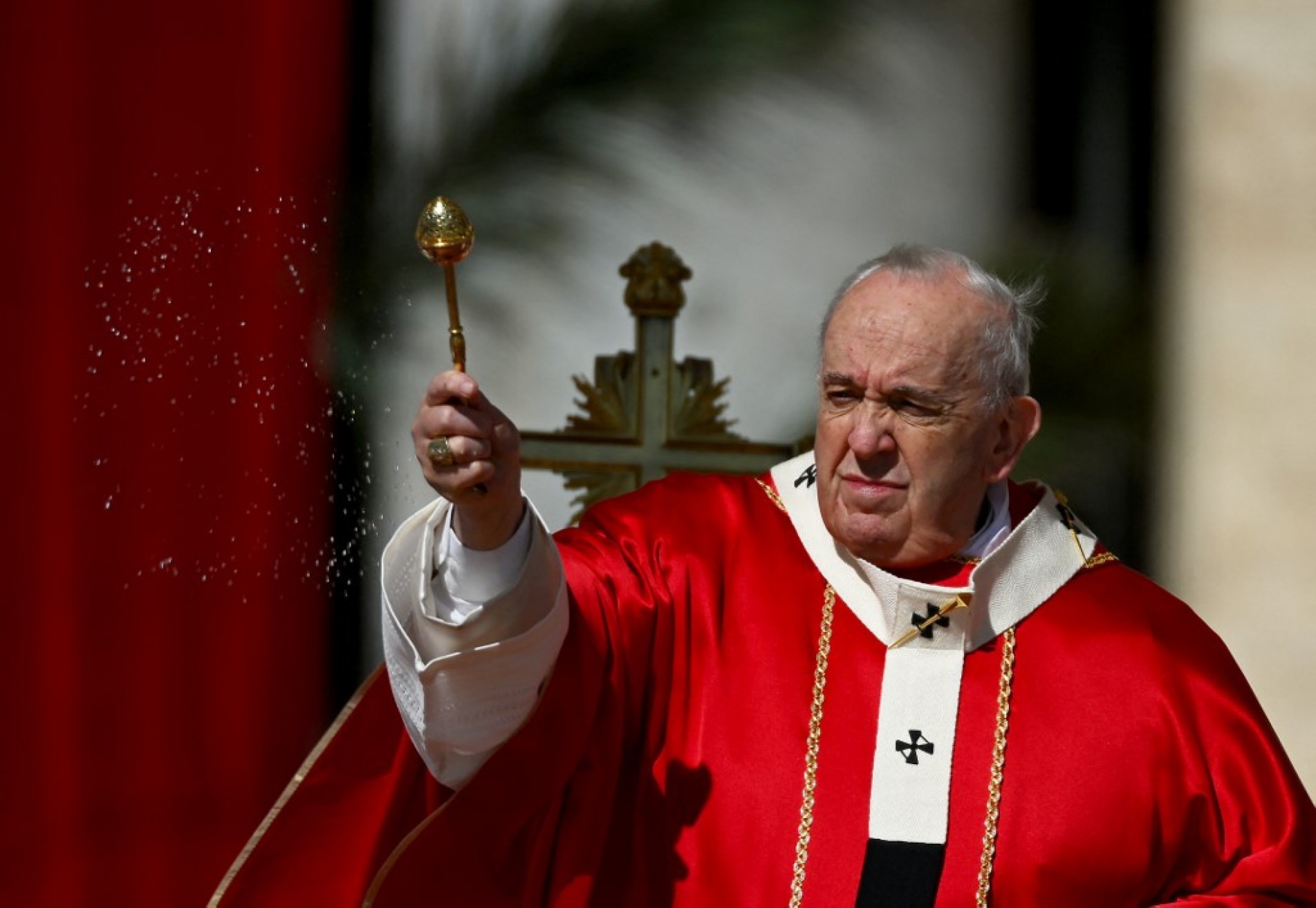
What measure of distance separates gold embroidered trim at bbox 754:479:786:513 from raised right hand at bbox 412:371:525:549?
2.55 ft

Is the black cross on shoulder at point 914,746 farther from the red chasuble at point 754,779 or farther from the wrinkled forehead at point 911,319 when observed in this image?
the wrinkled forehead at point 911,319

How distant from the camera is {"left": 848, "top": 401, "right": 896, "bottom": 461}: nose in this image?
3486 millimetres

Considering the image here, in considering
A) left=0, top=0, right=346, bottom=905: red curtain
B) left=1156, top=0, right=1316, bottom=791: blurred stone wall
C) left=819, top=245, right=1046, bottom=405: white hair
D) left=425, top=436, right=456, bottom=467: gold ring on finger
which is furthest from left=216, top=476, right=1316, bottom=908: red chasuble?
left=1156, top=0, right=1316, bottom=791: blurred stone wall

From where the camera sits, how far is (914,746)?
3.54 metres

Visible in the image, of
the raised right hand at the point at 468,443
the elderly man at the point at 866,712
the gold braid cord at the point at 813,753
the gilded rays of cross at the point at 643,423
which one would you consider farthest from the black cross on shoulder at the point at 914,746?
the gilded rays of cross at the point at 643,423

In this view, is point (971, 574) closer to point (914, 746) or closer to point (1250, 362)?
point (914, 746)

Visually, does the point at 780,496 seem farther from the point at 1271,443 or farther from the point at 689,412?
the point at 1271,443

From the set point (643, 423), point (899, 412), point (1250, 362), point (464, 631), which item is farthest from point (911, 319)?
point (1250, 362)

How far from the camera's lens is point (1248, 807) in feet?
11.6

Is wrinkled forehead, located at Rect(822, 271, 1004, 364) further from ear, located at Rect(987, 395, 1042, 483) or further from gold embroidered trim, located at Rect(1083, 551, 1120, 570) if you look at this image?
gold embroidered trim, located at Rect(1083, 551, 1120, 570)

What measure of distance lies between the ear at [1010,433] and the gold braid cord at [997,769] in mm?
256

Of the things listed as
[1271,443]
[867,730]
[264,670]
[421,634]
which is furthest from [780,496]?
[1271,443]

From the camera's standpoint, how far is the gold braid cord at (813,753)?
3.44 meters

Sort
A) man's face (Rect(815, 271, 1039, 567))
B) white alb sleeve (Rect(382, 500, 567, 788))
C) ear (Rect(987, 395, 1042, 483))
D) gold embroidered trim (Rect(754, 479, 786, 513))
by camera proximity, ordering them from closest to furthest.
A: 1. white alb sleeve (Rect(382, 500, 567, 788))
2. man's face (Rect(815, 271, 1039, 567))
3. ear (Rect(987, 395, 1042, 483))
4. gold embroidered trim (Rect(754, 479, 786, 513))
